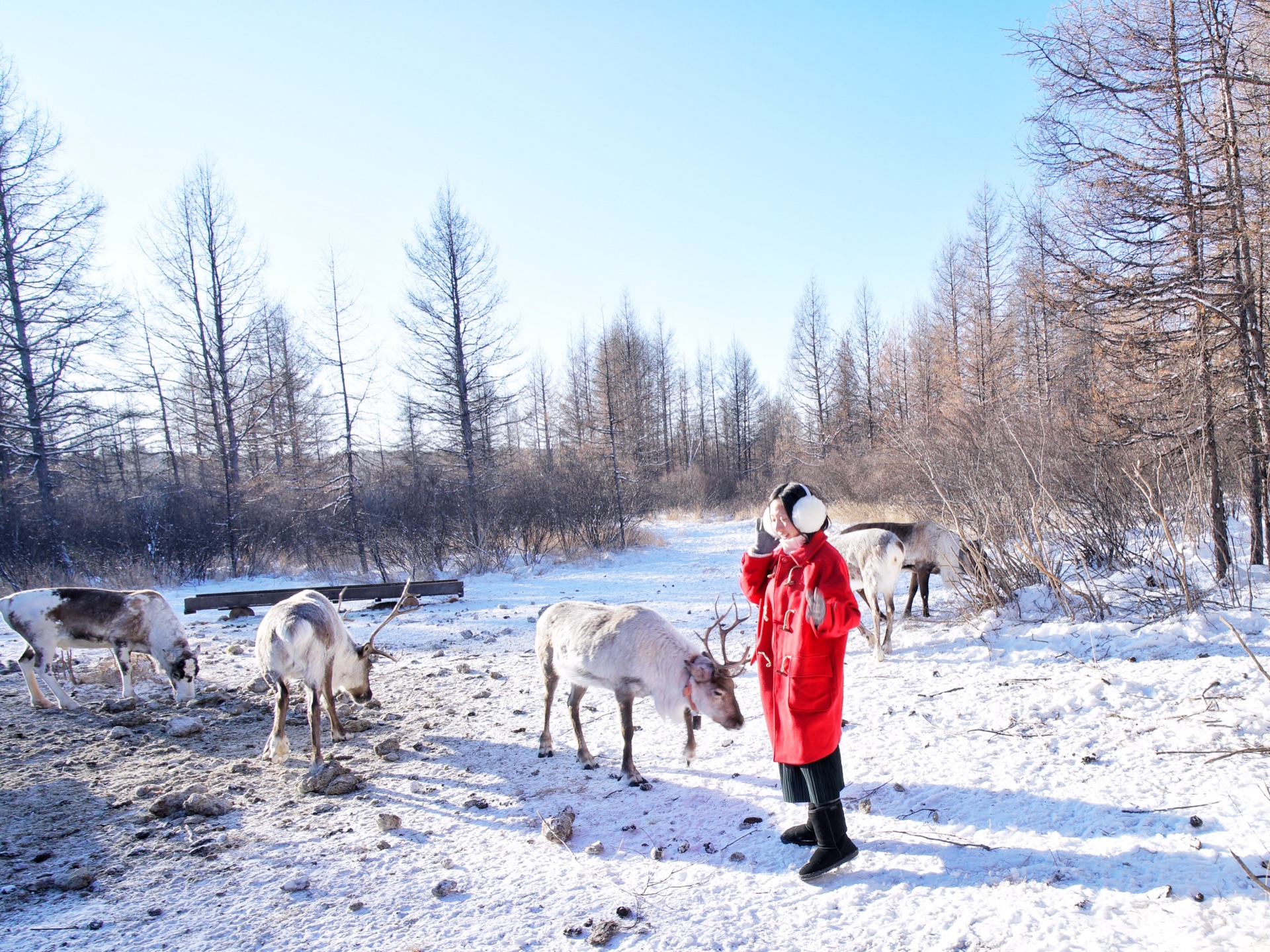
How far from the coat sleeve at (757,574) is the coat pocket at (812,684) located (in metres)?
0.61

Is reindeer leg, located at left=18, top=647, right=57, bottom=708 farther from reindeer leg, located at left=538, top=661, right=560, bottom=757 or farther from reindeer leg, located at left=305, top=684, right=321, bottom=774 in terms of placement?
reindeer leg, located at left=538, top=661, right=560, bottom=757

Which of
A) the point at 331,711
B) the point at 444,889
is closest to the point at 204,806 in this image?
the point at 331,711

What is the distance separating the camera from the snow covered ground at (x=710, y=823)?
3.00 metres

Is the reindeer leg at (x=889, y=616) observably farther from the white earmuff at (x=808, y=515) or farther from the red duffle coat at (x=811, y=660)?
the white earmuff at (x=808, y=515)

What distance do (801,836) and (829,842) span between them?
13.3 inches

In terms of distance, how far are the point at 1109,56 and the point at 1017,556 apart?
6.54 meters

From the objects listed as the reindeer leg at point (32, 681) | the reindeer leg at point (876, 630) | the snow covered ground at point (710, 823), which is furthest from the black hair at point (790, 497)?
the reindeer leg at point (32, 681)

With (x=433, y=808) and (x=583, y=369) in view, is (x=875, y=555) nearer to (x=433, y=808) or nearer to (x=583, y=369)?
(x=433, y=808)

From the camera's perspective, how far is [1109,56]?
26.4 feet

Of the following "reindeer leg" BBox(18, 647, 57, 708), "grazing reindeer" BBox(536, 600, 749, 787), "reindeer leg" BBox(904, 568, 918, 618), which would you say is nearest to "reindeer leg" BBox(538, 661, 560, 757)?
"grazing reindeer" BBox(536, 600, 749, 787)

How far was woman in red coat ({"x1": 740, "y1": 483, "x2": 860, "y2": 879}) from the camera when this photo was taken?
327cm

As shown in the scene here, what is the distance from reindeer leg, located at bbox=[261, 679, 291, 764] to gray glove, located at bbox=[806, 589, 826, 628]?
14.5ft

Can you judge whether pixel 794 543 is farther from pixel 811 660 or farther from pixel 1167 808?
pixel 1167 808

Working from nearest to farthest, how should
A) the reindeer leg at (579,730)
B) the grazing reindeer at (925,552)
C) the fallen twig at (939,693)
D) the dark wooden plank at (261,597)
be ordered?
the reindeer leg at (579,730) < the fallen twig at (939,693) < the grazing reindeer at (925,552) < the dark wooden plank at (261,597)
